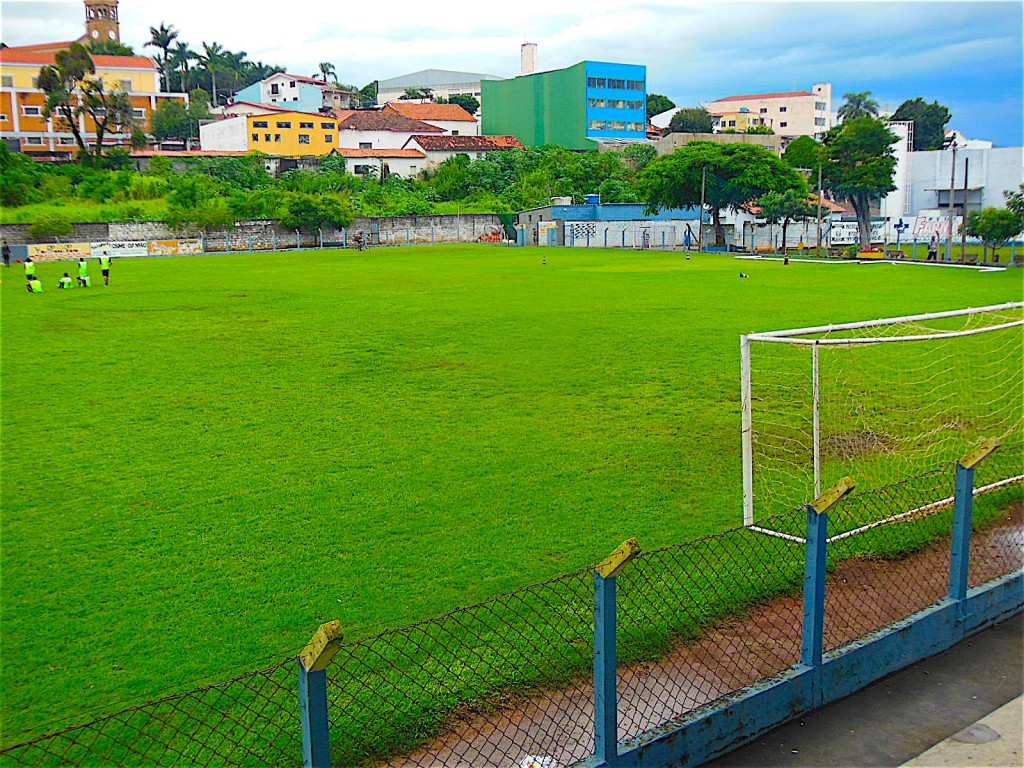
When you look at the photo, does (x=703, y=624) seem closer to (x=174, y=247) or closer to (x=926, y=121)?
(x=174, y=247)

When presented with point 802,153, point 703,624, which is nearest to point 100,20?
point 802,153

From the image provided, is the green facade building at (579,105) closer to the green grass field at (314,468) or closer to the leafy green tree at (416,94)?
the leafy green tree at (416,94)

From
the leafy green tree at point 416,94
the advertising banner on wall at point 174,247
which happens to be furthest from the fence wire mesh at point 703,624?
the leafy green tree at point 416,94

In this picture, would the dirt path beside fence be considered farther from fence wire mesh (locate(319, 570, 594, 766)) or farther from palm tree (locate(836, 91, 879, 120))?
palm tree (locate(836, 91, 879, 120))

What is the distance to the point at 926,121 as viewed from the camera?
107 metres

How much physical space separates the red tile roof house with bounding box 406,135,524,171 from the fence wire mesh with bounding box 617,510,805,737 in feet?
264

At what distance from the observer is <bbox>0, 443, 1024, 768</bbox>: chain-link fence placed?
5.30 m

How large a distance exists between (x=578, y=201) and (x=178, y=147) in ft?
128

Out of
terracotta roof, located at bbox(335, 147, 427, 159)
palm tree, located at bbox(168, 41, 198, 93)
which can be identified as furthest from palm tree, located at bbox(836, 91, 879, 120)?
palm tree, located at bbox(168, 41, 198, 93)

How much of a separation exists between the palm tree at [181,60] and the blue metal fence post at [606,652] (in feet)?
403

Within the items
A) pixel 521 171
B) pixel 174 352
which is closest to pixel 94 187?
pixel 521 171

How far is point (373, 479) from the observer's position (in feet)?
34.0

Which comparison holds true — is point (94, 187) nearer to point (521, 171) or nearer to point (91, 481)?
point (521, 171)

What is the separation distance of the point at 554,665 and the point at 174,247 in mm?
58698
